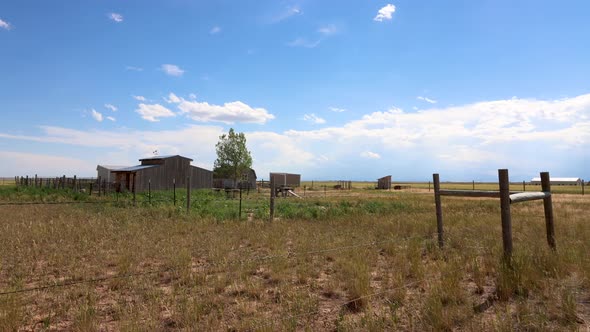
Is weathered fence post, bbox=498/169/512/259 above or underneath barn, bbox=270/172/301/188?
underneath

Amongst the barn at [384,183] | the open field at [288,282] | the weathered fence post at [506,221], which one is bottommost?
the open field at [288,282]

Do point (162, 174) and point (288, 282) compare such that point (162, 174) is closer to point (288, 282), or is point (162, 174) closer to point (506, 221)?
point (288, 282)

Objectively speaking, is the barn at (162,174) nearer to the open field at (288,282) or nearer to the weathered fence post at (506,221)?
the open field at (288,282)

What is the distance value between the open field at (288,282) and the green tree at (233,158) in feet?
192

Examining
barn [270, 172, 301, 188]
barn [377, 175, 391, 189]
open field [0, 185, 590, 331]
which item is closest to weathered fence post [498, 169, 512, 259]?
open field [0, 185, 590, 331]

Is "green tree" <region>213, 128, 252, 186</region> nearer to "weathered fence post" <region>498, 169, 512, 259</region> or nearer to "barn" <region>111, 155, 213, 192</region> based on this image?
"barn" <region>111, 155, 213, 192</region>

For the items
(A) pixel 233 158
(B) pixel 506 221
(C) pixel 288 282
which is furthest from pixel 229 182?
→ (B) pixel 506 221

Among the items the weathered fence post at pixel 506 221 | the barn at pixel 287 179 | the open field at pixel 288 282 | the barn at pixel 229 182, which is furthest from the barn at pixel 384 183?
the weathered fence post at pixel 506 221

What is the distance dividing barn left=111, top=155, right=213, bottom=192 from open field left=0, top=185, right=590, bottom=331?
30.2m

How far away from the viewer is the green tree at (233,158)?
69.2 m

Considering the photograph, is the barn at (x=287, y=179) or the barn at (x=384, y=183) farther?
the barn at (x=384, y=183)

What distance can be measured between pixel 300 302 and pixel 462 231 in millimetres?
7548

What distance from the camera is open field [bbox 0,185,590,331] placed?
Answer: 4.45 m

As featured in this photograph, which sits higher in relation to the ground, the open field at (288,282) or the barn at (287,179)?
the barn at (287,179)
